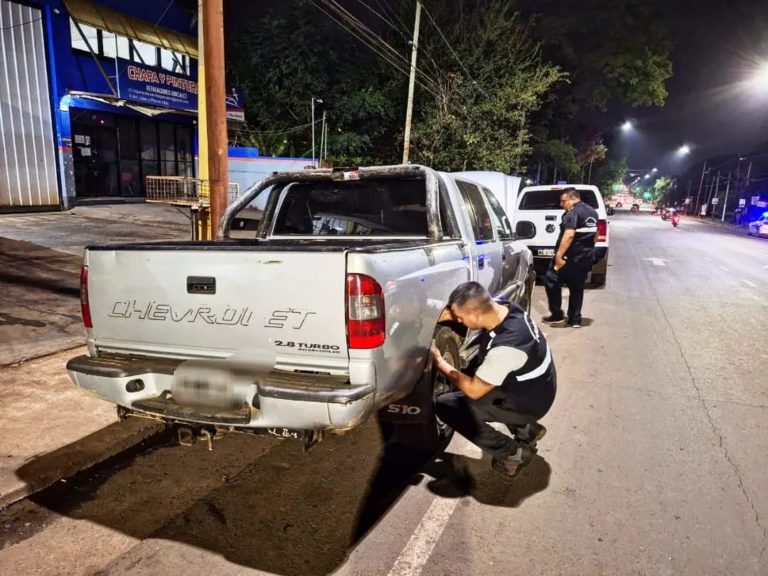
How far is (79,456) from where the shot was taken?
335 centimetres

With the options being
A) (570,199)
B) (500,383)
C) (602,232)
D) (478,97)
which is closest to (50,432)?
(500,383)

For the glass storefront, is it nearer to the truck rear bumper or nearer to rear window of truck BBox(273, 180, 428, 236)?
rear window of truck BBox(273, 180, 428, 236)

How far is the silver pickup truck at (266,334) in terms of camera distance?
2.49 m

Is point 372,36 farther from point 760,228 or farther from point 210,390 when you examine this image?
point 760,228

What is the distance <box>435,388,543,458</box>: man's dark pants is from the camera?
3066 mm

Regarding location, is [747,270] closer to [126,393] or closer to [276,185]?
[276,185]

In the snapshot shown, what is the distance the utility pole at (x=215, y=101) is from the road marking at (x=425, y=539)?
15.1 feet

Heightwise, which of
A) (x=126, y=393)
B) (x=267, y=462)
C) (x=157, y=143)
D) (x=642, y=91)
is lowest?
(x=267, y=462)

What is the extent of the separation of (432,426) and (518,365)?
859 mm

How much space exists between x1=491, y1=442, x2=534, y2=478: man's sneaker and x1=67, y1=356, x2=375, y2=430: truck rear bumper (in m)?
1.08

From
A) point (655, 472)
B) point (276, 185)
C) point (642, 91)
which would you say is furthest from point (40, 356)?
point (642, 91)

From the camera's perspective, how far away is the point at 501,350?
9.40 ft

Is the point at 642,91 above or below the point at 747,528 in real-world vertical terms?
above

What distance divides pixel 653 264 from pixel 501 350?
13063 millimetres
